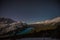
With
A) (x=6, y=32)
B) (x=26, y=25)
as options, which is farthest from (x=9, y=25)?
(x=26, y=25)

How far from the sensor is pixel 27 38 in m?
6.53

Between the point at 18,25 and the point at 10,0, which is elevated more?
the point at 10,0

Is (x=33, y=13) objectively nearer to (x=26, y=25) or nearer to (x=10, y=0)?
(x=26, y=25)

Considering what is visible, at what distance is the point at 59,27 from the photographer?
254 inches

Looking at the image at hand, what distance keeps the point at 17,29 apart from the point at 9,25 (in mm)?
380

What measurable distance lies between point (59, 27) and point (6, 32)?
2213mm

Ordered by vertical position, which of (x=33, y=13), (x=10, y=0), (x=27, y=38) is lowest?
(x=27, y=38)

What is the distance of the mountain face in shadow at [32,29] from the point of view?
21.2 feet

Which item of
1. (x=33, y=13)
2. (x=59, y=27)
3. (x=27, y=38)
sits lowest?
(x=27, y=38)

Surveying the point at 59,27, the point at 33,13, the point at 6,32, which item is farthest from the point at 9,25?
the point at 59,27

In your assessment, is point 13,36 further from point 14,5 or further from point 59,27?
point 59,27

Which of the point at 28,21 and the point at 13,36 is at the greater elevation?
the point at 28,21

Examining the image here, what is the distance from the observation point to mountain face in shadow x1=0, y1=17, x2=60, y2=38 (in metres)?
6.45

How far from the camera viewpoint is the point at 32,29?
652cm
